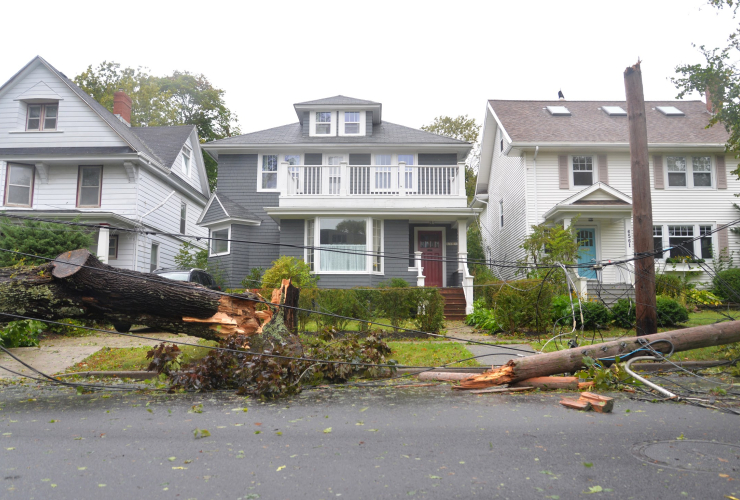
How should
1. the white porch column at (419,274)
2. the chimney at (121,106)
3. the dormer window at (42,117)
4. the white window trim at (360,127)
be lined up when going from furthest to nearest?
the chimney at (121,106), the white window trim at (360,127), the dormer window at (42,117), the white porch column at (419,274)

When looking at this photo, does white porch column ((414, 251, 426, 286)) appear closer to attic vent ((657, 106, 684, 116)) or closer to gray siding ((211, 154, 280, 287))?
gray siding ((211, 154, 280, 287))

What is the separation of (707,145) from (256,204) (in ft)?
56.9

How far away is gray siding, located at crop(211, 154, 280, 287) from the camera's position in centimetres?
1914

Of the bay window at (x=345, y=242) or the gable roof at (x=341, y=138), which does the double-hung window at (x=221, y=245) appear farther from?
the gable roof at (x=341, y=138)

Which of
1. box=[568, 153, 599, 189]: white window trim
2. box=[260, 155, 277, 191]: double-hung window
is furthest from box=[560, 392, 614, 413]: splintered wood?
box=[260, 155, 277, 191]: double-hung window

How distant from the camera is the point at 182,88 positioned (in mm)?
36062

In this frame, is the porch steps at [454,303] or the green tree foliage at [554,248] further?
the porch steps at [454,303]

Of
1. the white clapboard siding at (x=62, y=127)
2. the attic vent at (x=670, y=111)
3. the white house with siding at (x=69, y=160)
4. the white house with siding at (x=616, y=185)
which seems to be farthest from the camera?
the attic vent at (x=670, y=111)

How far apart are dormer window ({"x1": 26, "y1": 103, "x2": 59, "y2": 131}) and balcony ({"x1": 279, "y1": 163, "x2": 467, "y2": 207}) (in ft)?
31.1

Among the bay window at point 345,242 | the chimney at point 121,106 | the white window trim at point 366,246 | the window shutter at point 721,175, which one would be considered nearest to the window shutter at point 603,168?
the window shutter at point 721,175

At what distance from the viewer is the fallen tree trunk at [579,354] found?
641 cm

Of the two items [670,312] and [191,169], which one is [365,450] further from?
[191,169]

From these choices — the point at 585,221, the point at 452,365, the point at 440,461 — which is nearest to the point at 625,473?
the point at 440,461

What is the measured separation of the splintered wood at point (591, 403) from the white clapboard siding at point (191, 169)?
20581 mm
